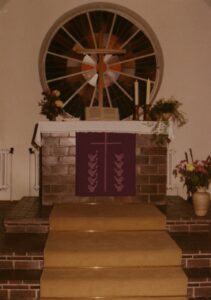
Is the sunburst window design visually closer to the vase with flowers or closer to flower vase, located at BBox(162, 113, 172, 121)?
flower vase, located at BBox(162, 113, 172, 121)

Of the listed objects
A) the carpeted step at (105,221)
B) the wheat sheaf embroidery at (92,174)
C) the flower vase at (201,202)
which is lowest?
the carpeted step at (105,221)

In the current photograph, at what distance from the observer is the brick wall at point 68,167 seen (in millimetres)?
5727

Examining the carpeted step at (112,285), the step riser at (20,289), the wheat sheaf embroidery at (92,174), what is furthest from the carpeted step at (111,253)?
the wheat sheaf embroidery at (92,174)

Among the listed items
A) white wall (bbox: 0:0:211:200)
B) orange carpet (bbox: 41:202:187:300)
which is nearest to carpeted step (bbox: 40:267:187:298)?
orange carpet (bbox: 41:202:187:300)

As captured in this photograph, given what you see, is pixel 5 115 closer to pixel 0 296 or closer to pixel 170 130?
pixel 170 130

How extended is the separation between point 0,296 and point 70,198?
2.01 metres

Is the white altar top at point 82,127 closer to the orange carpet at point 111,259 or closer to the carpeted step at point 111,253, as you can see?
the orange carpet at point 111,259

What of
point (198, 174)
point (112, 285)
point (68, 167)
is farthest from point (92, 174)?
point (112, 285)

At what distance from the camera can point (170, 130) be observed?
5.70 metres

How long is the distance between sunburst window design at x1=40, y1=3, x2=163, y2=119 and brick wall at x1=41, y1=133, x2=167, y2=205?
1.19 meters

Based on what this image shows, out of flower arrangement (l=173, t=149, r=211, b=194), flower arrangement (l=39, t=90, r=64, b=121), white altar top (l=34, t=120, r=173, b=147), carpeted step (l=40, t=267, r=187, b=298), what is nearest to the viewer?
carpeted step (l=40, t=267, r=187, b=298)

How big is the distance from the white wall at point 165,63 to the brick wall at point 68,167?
1200 mm

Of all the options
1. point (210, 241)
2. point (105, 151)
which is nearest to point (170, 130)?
point (105, 151)

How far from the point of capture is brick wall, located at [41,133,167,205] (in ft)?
18.8
